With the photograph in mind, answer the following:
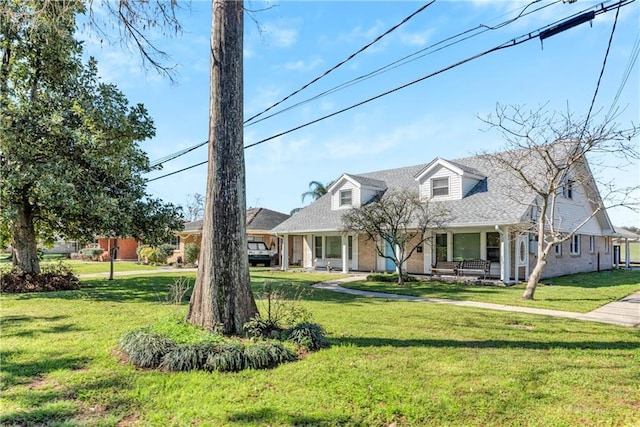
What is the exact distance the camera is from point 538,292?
1328 centimetres

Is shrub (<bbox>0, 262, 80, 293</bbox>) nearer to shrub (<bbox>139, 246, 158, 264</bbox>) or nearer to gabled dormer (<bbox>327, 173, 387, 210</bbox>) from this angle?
gabled dormer (<bbox>327, 173, 387, 210</bbox>)

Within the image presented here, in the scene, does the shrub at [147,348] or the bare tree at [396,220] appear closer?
the shrub at [147,348]

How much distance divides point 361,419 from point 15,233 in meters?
13.9

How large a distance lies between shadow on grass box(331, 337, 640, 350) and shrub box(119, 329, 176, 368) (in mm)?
2527

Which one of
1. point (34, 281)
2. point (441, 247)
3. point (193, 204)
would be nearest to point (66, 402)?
point (34, 281)

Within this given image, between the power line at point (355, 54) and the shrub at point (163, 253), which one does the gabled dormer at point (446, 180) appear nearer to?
the power line at point (355, 54)

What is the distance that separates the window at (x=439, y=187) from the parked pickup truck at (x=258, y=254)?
12.7 metres

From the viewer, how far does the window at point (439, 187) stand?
62.4ft

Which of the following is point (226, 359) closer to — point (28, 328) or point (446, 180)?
point (28, 328)

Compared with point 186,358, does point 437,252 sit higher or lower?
higher

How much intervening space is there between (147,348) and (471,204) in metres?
15.4

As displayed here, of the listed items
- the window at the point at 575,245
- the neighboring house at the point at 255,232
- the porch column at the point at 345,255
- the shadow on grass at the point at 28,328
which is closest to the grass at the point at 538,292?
the window at the point at 575,245

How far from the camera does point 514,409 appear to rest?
13.1 feet

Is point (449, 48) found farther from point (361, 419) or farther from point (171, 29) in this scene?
point (361, 419)
